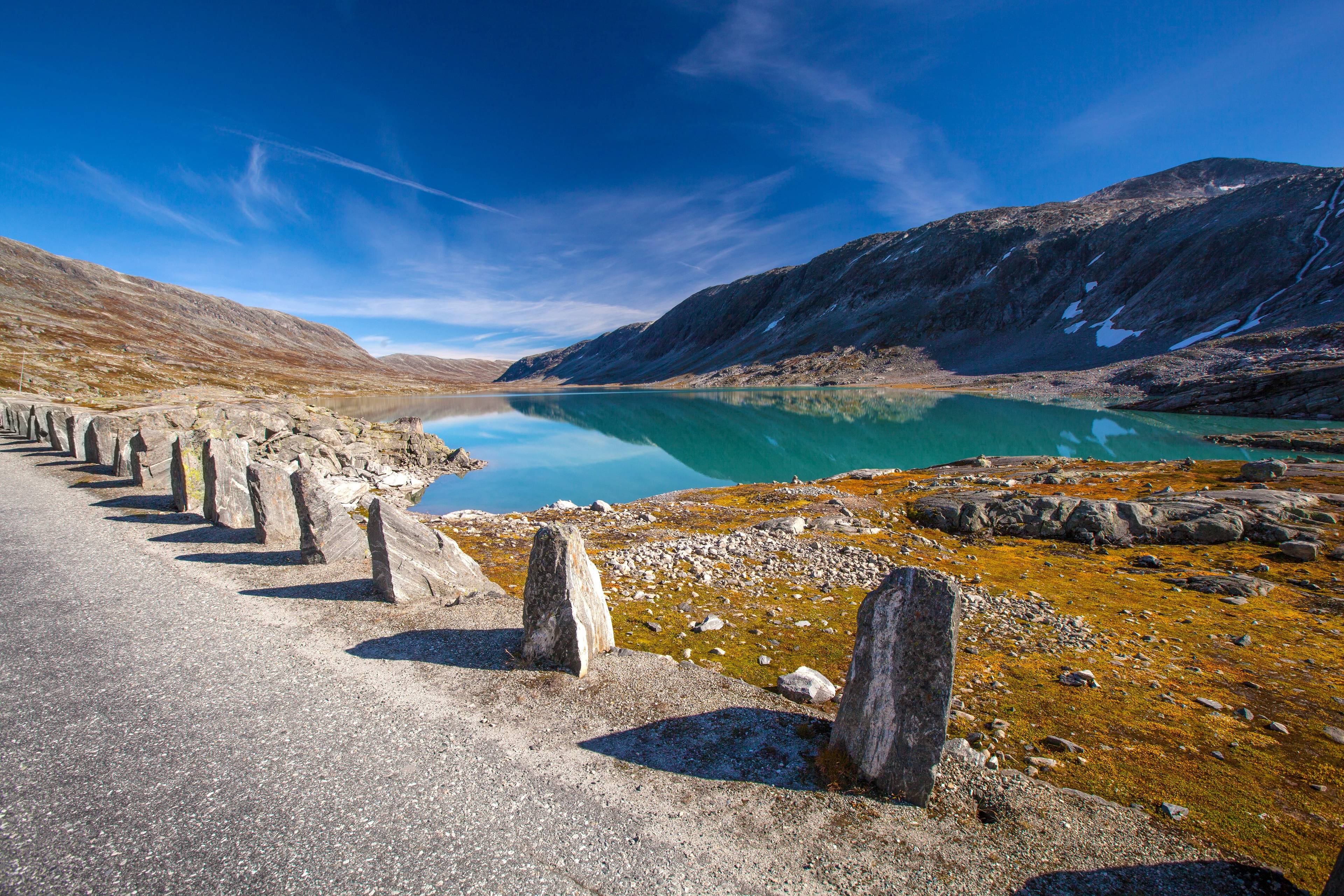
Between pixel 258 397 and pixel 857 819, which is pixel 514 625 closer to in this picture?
pixel 857 819

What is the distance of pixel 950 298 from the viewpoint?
185500 mm

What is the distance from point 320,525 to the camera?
1053 centimetres

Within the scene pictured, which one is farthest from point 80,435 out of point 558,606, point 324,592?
point 558,606

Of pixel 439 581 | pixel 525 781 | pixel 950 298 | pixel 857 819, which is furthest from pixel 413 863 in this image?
pixel 950 298

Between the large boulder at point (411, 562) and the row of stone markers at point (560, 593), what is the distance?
0.06 ft

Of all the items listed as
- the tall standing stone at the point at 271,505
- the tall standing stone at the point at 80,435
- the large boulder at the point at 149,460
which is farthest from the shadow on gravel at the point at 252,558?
the tall standing stone at the point at 80,435

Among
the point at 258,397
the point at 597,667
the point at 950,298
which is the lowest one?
the point at 597,667

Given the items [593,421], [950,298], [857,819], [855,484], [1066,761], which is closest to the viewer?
[857,819]

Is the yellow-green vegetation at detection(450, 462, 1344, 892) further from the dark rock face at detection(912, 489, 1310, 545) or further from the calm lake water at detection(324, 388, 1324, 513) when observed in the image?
the calm lake water at detection(324, 388, 1324, 513)

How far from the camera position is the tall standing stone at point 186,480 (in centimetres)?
1384

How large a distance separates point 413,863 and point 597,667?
3147mm

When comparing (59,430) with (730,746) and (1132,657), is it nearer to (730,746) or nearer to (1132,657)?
(730,746)

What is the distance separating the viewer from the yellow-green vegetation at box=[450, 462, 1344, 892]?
5395 millimetres

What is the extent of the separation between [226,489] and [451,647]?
973 cm
